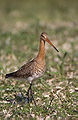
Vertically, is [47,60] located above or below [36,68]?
above

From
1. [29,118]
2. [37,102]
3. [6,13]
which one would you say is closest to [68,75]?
[37,102]

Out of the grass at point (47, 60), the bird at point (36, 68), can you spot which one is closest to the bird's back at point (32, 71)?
the bird at point (36, 68)

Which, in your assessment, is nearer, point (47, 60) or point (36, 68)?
point (36, 68)

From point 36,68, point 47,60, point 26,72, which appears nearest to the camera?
point 36,68

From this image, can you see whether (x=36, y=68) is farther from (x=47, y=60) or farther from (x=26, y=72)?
(x=47, y=60)

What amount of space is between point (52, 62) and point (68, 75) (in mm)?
1064

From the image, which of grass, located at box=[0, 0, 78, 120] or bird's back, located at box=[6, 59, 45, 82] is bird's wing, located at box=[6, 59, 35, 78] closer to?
bird's back, located at box=[6, 59, 45, 82]

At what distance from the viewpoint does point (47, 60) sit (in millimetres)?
8234

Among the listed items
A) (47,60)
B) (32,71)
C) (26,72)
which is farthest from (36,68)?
(47,60)

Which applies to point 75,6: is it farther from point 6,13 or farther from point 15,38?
→ point 15,38

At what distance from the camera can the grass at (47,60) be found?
553 cm

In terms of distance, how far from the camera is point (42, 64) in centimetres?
556

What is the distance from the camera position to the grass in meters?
5.53

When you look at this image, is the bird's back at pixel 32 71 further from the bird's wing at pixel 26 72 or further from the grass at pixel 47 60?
the grass at pixel 47 60
